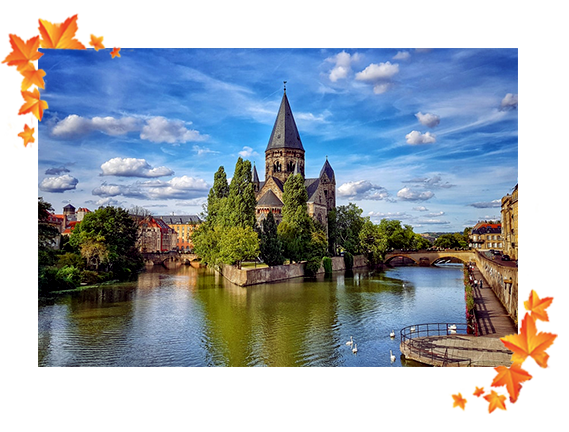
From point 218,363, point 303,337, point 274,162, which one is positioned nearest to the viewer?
point 218,363

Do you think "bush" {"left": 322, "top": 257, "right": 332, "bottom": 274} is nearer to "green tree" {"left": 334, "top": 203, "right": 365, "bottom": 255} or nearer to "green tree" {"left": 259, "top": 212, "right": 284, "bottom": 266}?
"green tree" {"left": 259, "top": 212, "right": 284, "bottom": 266}

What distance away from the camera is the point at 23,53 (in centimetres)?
781

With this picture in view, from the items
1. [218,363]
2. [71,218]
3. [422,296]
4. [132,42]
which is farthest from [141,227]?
[132,42]

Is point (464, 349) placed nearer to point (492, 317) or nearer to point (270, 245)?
point (492, 317)

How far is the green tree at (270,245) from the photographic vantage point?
2642cm

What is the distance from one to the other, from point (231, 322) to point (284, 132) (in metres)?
28.8

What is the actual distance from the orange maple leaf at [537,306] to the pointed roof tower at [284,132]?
3357cm

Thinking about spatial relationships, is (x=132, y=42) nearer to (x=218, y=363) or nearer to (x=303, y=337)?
(x=218, y=363)

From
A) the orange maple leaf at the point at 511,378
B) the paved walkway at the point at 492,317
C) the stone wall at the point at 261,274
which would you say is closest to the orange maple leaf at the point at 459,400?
the orange maple leaf at the point at 511,378

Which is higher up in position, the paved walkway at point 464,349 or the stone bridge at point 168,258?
the stone bridge at point 168,258

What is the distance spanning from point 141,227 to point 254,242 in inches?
232

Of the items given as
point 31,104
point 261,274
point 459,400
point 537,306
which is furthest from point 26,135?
point 261,274

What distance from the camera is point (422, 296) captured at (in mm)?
20156

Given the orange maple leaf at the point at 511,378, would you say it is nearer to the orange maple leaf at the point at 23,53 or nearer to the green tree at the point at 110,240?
the orange maple leaf at the point at 23,53
